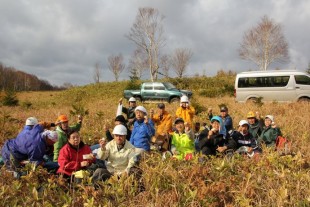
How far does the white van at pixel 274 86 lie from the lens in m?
13.6

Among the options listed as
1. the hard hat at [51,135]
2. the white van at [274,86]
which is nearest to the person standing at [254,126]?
the hard hat at [51,135]

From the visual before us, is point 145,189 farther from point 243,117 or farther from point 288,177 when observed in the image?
point 243,117

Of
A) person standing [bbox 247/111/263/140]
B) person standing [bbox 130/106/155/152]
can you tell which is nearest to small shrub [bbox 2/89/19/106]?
person standing [bbox 130/106/155/152]

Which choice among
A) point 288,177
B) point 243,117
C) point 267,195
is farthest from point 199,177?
point 243,117

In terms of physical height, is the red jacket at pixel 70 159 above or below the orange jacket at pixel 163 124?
below

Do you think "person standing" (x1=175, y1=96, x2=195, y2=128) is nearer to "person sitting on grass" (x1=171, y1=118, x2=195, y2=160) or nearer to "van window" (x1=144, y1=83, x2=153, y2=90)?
"person sitting on grass" (x1=171, y1=118, x2=195, y2=160)

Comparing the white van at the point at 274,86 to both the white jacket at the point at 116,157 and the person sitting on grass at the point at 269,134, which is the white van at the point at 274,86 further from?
the white jacket at the point at 116,157

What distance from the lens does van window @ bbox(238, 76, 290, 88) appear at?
14078mm

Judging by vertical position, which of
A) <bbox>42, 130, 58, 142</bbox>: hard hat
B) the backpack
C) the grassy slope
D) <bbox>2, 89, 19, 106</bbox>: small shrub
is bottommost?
the grassy slope

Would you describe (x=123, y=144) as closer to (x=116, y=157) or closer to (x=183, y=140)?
(x=116, y=157)

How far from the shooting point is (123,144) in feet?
Result: 17.0

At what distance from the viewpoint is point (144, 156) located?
5109mm

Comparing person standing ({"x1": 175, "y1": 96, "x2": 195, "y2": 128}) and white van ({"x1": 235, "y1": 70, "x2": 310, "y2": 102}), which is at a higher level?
white van ({"x1": 235, "y1": 70, "x2": 310, "y2": 102})

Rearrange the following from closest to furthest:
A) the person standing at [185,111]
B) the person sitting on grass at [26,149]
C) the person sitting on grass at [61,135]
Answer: the person sitting on grass at [26,149]
the person sitting on grass at [61,135]
the person standing at [185,111]
